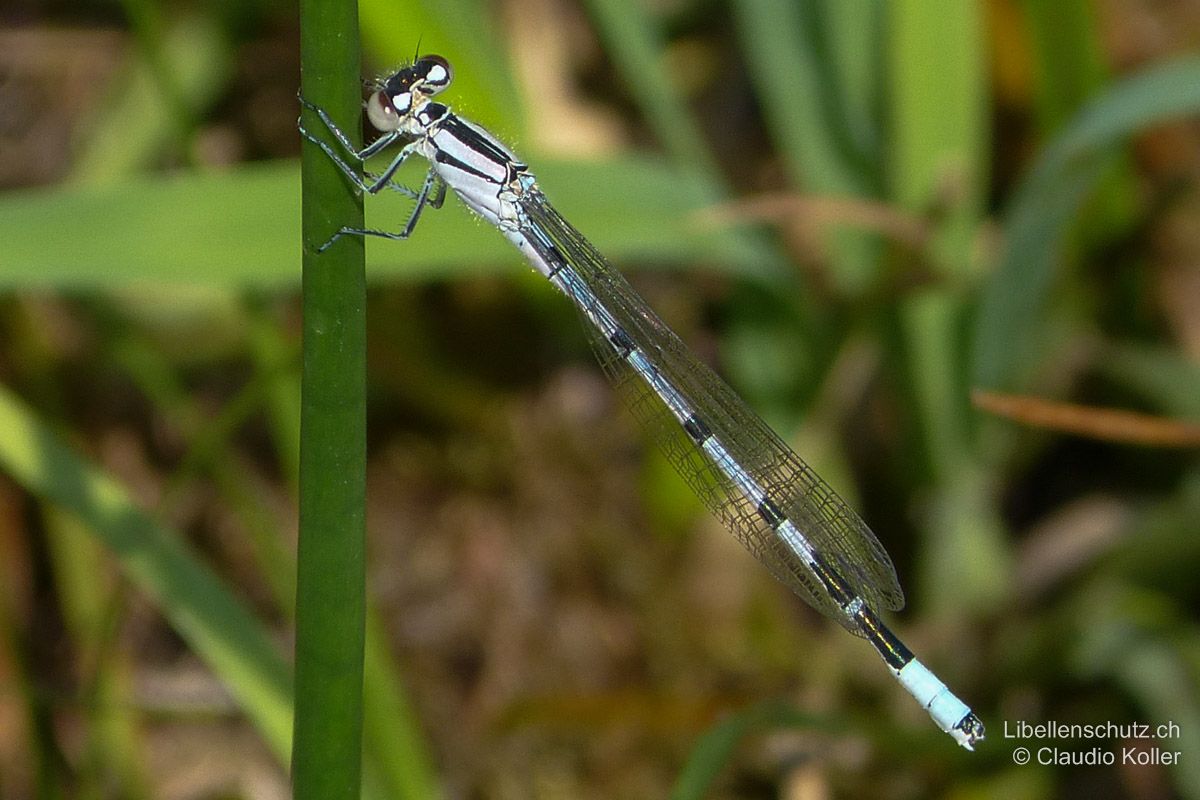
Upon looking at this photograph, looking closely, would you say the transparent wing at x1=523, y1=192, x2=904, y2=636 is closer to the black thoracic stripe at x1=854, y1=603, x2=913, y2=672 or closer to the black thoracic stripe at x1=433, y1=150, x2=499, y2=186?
the black thoracic stripe at x1=854, y1=603, x2=913, y2=672

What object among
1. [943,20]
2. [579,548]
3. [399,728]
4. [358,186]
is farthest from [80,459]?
[943,20]

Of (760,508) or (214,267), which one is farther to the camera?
(760,508)

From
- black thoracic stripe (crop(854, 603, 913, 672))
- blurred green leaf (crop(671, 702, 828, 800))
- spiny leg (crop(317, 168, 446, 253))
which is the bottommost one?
blurred green leaf (crop(671, 702, 828, 800))

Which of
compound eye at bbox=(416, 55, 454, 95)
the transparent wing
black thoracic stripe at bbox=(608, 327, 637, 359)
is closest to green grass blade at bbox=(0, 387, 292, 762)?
compound eye at bbox=(416, 55, 454, 95)

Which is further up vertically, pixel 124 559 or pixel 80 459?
pixel 80 459

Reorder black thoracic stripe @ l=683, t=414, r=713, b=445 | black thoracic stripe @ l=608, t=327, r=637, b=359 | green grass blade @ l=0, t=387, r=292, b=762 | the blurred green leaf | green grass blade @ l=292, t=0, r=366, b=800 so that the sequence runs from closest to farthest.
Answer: green grass blade @ l=292, t=0, r=366, b=800
the blurred green leaf
green grass blade @ l=0, t=387, r=292, b=762
black thoracic stripe @ l=608, t=327, r=637, b=359
black thoracic stripe @ l=683, t=414, r=713, b=445

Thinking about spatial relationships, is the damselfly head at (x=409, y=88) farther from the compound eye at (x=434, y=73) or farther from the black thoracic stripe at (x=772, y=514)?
the black thoracic stripe at (x=772, y=514)

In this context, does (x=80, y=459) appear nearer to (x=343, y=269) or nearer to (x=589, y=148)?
(x=343, y=269)

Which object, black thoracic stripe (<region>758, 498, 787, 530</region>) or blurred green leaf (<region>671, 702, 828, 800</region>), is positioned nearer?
blurred green leaf (<region>671, 702, 828, 800</region>)
